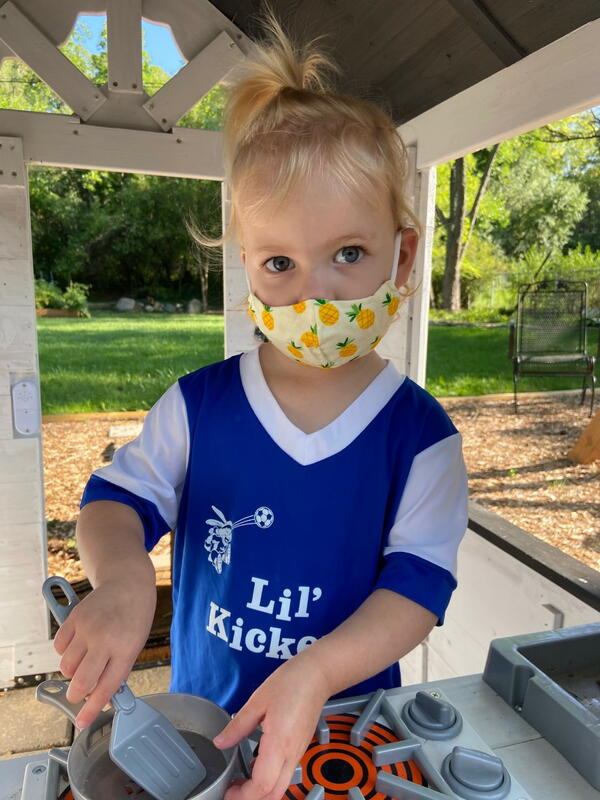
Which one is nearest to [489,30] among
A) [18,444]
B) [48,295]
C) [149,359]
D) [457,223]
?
[18,444]

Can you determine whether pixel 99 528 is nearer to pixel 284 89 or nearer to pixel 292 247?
pixel 292 247

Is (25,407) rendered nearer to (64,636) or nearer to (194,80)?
(194,80)

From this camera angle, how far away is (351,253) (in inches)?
33.8

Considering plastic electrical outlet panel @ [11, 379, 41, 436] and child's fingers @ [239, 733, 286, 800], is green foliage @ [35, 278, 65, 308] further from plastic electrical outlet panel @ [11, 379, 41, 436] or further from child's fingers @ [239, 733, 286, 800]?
child's fingers @ [239, 733, 286, 800]

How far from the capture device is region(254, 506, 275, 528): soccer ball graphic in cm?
→ 93

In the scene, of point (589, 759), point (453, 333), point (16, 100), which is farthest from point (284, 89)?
point (453, 333)

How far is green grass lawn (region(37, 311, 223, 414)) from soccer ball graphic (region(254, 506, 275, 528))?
618 centimetres

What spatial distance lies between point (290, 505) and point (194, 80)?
192 cm

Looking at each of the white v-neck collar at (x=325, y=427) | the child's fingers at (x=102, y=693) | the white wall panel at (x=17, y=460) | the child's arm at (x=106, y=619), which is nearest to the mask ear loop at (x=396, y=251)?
the white v-neck collar at (x=325, y=427)

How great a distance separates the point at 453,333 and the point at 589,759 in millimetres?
9068

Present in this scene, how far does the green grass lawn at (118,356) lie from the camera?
733cm

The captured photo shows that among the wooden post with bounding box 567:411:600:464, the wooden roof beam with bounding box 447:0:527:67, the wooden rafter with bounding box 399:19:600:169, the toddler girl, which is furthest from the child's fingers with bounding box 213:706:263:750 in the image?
the wooden post with bounding box 567:411:600:464

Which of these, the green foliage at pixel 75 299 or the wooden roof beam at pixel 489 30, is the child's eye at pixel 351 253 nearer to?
the wooden roof beam at pixel 489 30

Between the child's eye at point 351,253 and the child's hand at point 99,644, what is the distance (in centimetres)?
52
